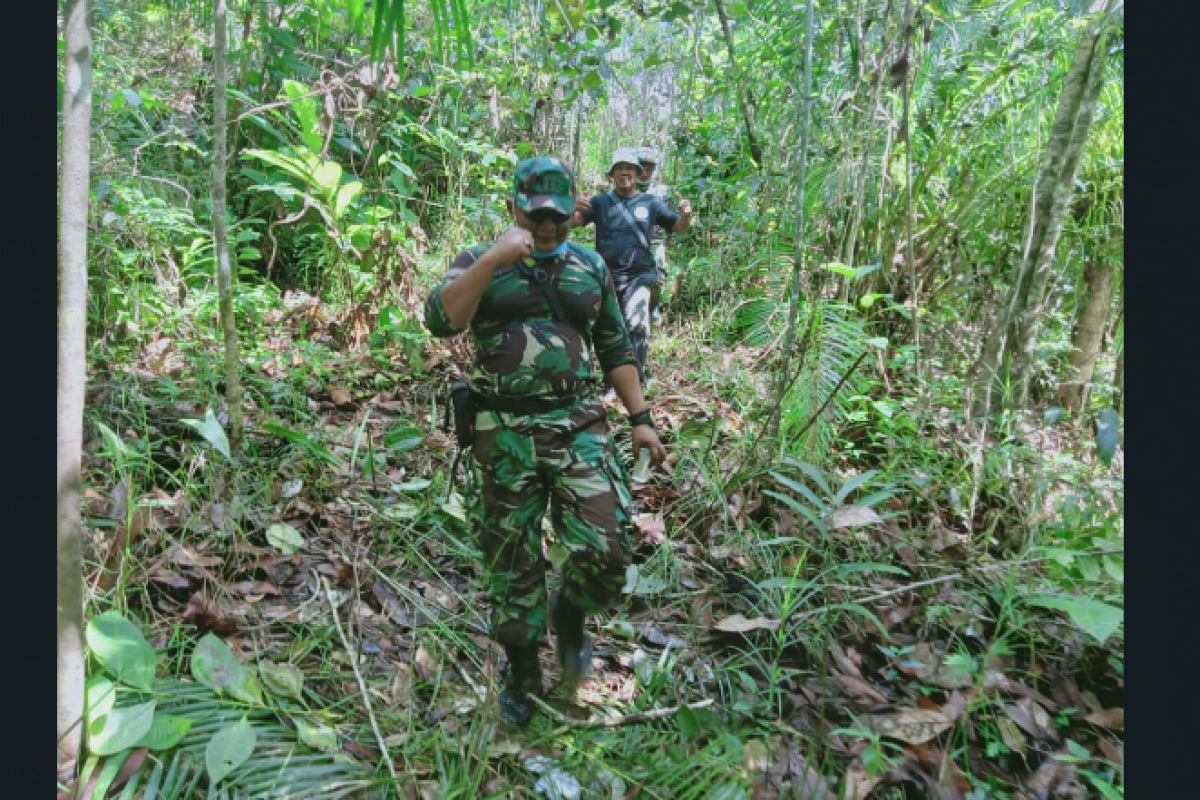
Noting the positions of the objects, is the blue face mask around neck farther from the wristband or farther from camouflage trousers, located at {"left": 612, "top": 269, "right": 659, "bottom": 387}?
camouflage trousers, located at {"left": 612, "top": 269, "right": 659, "bottom": 387}

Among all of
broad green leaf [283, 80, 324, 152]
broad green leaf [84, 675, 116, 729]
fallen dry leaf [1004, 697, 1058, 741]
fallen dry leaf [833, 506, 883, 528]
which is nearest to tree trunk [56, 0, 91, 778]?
broad green leaf [84, 675, 116, 729]

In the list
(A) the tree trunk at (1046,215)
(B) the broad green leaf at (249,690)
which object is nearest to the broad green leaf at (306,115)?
(B) the broad green leaf at (249,690)

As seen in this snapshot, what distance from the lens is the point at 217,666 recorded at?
209 centimetres

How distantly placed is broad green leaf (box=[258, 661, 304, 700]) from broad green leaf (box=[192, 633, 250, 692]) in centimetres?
8

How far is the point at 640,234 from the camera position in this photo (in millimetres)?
4977

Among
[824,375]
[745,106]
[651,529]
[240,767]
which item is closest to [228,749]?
[240,767]

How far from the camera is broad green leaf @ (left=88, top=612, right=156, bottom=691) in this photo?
1890 millimetres

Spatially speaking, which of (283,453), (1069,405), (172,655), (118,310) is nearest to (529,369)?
(172,655)

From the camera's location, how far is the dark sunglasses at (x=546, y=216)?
2.18m

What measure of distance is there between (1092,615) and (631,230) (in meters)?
3.64

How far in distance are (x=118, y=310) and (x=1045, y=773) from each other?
4.57m

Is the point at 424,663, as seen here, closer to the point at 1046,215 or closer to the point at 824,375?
the point at 824,375

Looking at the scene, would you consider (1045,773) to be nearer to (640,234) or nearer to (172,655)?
(172,655)

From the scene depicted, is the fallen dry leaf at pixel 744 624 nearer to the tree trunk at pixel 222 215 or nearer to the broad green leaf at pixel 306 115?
the tree trunk at pixel 222 215
